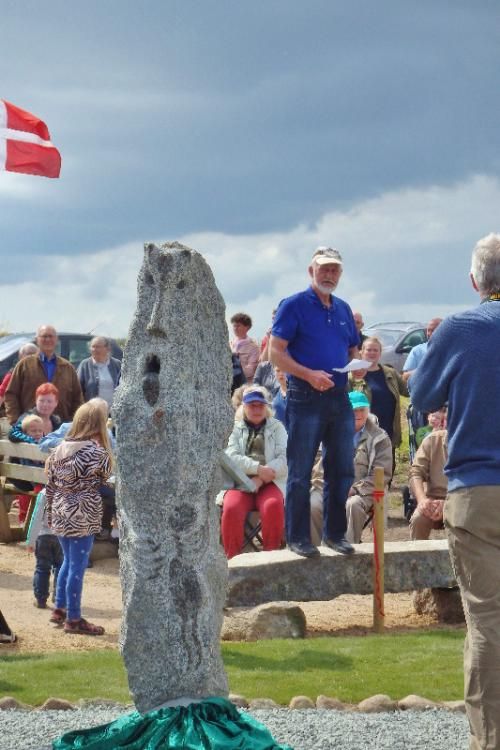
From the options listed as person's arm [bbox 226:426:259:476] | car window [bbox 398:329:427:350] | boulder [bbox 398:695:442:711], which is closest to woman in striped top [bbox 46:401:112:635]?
person's arm [bbox 226:426:259:476]

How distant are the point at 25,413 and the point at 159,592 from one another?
9.27m

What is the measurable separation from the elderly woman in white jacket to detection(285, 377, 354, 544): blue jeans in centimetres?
154

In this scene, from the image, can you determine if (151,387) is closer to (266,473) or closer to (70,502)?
(70,502)

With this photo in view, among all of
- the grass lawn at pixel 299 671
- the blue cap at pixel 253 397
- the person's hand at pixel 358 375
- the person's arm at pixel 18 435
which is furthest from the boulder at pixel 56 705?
the person's hand at pixel 358 375

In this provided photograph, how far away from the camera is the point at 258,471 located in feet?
34.0

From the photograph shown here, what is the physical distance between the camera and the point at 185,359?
523 cm

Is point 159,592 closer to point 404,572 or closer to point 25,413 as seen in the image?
point 404,572

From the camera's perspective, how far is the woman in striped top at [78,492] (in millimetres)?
8914

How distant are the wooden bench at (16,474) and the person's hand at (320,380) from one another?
5.46 meters

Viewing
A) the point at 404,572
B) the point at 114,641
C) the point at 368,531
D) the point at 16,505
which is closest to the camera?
the point at 114,641

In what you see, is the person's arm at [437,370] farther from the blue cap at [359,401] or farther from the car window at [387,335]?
the car window at [387,335]

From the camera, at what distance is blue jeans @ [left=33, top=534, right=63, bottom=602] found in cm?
995

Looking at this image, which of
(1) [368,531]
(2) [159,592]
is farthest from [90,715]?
(1) [368,531]

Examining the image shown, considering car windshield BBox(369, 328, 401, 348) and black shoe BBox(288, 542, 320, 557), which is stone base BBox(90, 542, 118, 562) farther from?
car windshield BBox(369, 328, 401, 348)
